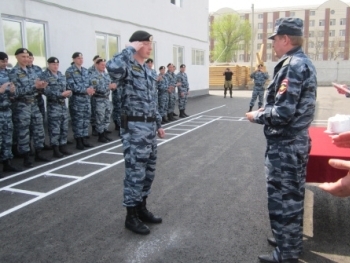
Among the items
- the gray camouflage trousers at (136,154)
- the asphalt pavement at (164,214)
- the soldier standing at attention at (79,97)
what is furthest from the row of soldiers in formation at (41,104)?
the gray camouflage trousers at (136,154)

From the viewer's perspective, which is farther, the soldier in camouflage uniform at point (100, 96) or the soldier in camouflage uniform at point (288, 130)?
the soldier in camouflage uniform at point (100, 96)

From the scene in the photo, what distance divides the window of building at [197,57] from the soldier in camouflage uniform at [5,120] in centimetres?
1516

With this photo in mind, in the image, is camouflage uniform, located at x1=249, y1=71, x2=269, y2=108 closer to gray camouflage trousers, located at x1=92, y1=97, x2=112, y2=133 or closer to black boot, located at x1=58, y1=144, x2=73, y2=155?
gray camouflage trousers, located at x1=92, y1=97, x2=112, y2=133

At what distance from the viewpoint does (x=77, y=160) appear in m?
6.28

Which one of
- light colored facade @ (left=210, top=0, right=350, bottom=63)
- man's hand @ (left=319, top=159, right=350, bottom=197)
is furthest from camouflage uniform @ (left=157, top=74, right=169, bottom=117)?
light colored facade @ (left=210, top=0, right=350, bottom=63)

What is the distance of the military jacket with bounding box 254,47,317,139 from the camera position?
2547 millimetres

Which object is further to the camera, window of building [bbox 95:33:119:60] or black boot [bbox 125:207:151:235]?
window of building [bbox 95:33:119:60]

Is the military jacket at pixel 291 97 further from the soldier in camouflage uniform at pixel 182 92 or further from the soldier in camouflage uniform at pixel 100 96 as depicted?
the soldier in camouflage uniform at pixel 182 92

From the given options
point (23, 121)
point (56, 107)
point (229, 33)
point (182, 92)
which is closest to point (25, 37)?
point (56, 107)

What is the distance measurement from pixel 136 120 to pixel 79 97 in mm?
4436

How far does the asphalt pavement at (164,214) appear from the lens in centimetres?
300

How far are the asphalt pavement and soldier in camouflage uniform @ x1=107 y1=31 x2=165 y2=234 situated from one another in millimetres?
394

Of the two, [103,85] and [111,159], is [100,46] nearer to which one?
[103,85]

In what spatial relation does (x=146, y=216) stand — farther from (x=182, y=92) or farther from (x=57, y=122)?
(x=182, y=92)
